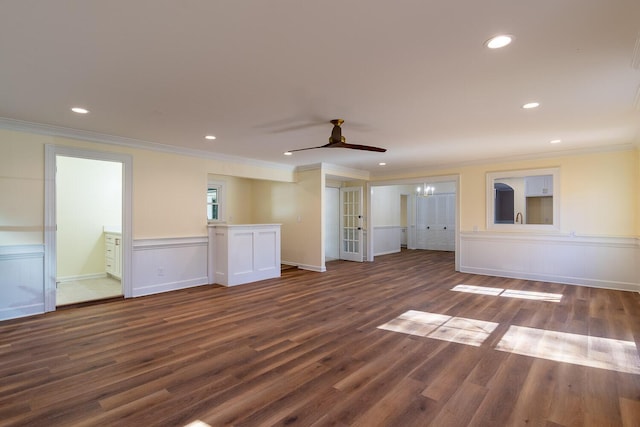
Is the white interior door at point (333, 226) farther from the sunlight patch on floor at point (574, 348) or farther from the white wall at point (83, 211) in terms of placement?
the sunlight patch on floor at point (574, 348)

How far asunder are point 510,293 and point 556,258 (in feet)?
5.04

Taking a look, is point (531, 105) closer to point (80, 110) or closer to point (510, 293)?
point (510, 293)

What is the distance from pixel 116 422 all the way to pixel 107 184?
5.82 m

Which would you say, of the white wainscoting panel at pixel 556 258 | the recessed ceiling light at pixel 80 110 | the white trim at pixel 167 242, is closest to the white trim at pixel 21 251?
the white trim at pixel 167 242

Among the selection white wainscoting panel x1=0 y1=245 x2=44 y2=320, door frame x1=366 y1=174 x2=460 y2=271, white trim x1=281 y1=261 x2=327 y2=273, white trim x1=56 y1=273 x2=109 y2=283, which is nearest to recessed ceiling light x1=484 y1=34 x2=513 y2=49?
door frame x1=366 y1=174 x2=460 y2=271

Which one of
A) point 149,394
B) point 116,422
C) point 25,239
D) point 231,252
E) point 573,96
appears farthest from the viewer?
point 231,252

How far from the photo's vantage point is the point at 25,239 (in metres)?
4.05

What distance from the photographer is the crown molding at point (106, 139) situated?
393 cm

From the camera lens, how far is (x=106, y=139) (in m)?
4.60

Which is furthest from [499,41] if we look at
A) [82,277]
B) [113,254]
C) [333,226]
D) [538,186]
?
[82,277]

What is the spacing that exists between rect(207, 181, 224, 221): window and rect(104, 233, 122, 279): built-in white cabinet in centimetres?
208

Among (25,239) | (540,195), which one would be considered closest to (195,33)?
(25,239)

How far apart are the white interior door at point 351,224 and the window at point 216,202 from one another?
10.8 ft

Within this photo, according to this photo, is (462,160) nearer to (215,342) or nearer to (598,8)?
(598,8)
